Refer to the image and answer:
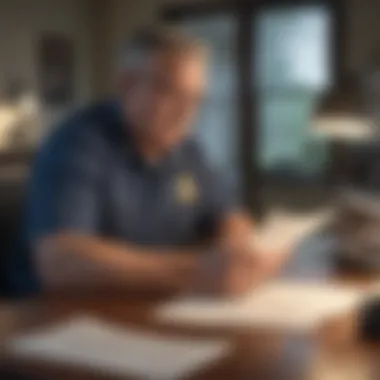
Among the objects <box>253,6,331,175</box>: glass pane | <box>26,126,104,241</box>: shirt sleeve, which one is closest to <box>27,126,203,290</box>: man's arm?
<box>26,126,104,241</box>: shirt sleeve

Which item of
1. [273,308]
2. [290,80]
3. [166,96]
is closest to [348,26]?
[290,80]

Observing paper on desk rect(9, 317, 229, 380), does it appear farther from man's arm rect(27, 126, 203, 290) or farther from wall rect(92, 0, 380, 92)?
wall rect(92, 0, 380, 92)

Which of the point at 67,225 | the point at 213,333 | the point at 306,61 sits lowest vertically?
the point at 213,333

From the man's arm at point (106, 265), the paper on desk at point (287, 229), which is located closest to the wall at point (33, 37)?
the man's arm at point (106, 265)

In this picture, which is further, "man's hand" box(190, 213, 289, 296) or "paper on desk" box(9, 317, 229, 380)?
"man's hand" box(190, 213, 289, 296)

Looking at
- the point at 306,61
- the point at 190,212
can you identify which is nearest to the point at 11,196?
the point at 190,212

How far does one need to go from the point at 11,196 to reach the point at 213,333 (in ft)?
0.71

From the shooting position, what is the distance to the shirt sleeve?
83cm

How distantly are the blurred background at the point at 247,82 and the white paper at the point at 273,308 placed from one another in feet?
0.29

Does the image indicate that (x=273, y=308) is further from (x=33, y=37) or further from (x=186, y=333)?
(x=33, y=37)

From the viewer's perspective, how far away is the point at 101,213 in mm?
853

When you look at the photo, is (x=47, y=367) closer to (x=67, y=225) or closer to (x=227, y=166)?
(x=67, y=225)

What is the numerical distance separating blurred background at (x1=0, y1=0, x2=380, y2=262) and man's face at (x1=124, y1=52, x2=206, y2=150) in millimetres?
14

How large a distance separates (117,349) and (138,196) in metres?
0.14
